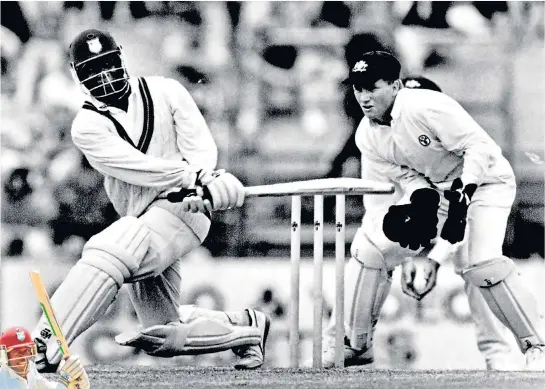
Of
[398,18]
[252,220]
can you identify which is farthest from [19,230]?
[398,18]

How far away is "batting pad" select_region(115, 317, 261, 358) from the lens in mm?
5430

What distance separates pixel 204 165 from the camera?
5367mm

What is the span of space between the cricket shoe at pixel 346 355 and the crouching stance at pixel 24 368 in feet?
6.17

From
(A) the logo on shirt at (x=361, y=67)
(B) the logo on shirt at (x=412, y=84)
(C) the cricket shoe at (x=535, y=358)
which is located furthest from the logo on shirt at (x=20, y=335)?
(B) the logo on shirt at (x=412, y=84)

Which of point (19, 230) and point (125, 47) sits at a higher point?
point (125, 47)

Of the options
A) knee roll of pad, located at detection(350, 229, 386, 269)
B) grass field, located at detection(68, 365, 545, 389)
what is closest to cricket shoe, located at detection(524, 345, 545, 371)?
grass field, located at detection(68, 365, 545, 389)

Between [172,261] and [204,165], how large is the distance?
36 cm

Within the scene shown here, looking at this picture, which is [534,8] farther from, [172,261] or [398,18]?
[172,261]

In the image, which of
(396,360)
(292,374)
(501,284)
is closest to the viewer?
(292,374)

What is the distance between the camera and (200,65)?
661 cm

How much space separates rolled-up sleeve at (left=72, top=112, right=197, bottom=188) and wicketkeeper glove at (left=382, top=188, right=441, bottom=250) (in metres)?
0.70

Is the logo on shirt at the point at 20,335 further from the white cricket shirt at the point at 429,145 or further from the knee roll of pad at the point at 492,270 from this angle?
the knee roll of pad at the point at 492,270

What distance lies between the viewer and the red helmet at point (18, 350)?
3779mm

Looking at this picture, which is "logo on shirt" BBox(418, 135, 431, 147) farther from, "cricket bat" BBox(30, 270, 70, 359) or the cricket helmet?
"cricket bat" BBox(30, 270, 70, 359)
